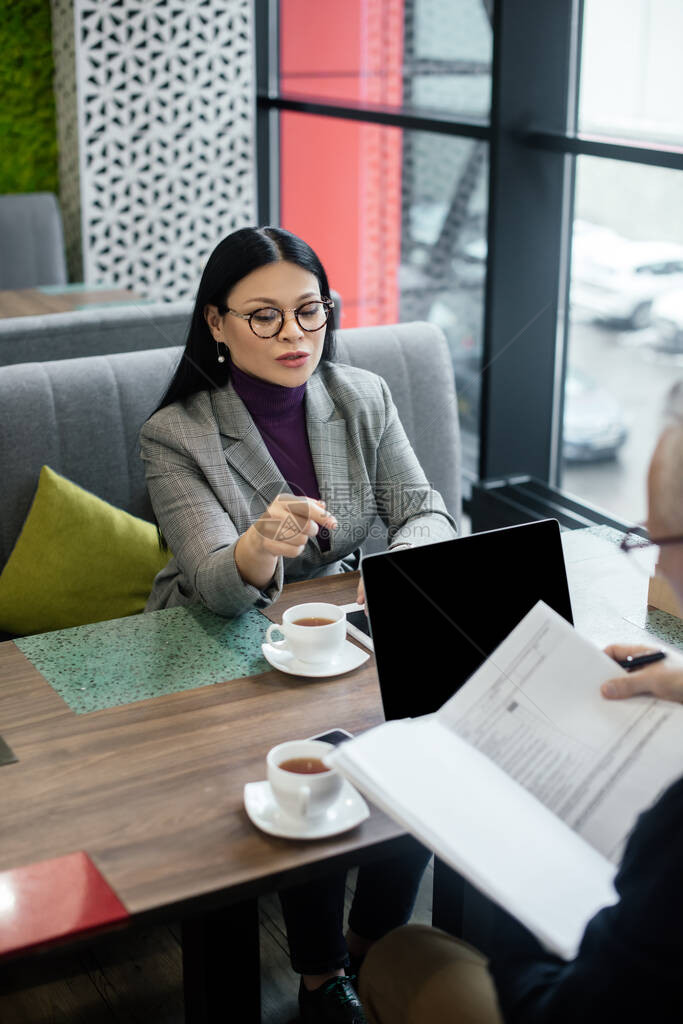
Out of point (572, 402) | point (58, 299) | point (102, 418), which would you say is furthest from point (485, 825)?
point (58, 299)

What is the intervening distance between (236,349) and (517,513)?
58.9 inches

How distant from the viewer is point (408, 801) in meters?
1.04

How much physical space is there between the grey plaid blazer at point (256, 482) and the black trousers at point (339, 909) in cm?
42

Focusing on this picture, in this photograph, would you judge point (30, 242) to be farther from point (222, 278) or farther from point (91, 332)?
point (222, 278)

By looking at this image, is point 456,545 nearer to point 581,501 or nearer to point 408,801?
point 408,801

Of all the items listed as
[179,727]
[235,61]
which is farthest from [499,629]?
[235,61]

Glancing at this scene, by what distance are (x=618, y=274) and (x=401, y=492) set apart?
1.57 meters

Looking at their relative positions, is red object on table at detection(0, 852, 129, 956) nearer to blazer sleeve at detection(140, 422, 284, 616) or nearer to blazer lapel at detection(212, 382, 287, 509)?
blazer sleeve at detection(140, 422, 284, 616)

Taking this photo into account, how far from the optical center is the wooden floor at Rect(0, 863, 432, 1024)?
5.83 feet

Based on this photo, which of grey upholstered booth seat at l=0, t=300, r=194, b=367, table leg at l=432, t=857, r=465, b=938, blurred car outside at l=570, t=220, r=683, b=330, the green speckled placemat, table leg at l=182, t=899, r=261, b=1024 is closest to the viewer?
table leg at l=182, t=899, r=261, b=1024

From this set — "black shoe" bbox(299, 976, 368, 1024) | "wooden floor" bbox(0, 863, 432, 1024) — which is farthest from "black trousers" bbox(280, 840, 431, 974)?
"wooden floor" bbox(0, 863, 432, 1024)

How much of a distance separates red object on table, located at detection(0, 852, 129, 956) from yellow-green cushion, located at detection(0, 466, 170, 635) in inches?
44.7

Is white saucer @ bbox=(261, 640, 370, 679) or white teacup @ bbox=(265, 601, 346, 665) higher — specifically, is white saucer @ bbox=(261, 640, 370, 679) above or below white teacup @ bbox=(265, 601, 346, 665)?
below

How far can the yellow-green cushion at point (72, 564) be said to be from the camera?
2.19 m
